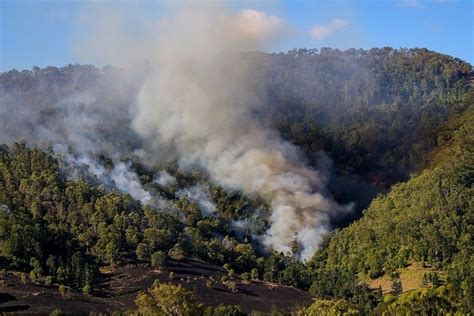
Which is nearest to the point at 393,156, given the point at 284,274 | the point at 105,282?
the point at 284,274

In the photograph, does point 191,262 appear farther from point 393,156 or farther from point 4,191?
point 393,156

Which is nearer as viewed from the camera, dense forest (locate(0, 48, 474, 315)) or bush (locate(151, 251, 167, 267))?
dense forest (locate(0, 48, 474, 315))

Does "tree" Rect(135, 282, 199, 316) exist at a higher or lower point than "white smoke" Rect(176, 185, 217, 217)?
lower

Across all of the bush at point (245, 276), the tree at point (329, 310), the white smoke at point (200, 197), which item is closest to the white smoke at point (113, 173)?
the white smoke at point (200, 197)

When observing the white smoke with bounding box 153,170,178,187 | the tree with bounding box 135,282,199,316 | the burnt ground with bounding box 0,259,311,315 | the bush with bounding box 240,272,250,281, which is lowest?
the tree with bounding box 135,282,199,316

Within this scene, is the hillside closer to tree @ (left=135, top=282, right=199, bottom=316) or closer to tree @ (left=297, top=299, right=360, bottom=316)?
tree @ (left=297, top=299, right=360, bottom=316)

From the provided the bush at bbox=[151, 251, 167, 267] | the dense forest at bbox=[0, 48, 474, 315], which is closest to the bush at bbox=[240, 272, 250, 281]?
the dense forest at bbox=[0, 48, 474, 315]
